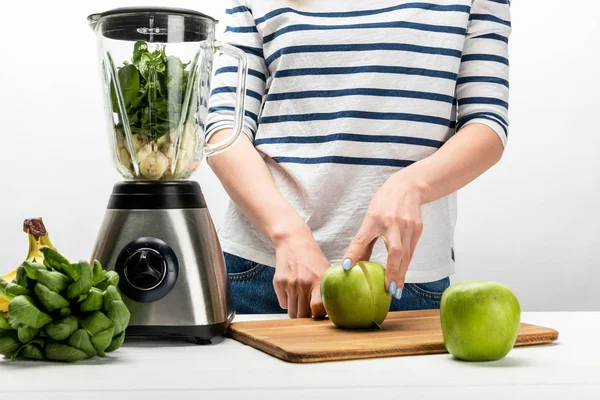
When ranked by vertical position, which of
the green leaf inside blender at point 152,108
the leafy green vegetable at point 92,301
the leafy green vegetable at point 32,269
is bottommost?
the leafy green vegetable at point 92,301

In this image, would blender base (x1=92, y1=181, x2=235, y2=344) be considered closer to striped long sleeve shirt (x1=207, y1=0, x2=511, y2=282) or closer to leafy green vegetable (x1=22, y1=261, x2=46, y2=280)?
leafy green vegetable (x1=22, y1=261, x2=46, y2=280)

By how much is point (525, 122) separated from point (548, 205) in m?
0.28

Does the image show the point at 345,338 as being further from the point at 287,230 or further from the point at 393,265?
the point at 287,230

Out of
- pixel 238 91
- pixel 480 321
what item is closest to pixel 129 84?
pixel 238 91

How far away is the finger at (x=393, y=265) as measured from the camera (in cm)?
98

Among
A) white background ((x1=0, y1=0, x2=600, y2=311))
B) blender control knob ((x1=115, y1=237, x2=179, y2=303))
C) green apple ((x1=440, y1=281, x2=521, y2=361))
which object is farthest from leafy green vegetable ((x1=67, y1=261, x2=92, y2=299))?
white background ((x1=0, y1=0, x2=600, y2=311))

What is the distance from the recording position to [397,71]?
50.7 inches

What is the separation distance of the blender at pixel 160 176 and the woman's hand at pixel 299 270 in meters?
0.14

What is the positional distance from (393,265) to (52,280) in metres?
0.42

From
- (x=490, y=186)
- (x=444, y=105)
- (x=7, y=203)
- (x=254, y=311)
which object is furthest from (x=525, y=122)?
(x=7, y=203)

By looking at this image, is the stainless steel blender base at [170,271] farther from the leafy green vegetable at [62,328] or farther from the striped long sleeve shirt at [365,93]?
the striped long sleeve shirt at [365,93]

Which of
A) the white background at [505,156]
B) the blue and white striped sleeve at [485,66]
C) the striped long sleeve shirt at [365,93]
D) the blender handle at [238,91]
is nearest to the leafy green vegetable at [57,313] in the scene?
the blender handle at [238,91]

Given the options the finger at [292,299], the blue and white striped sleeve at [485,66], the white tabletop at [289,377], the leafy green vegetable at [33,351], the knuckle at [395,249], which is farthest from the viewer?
the blue and white striped sleeve at [485,66]

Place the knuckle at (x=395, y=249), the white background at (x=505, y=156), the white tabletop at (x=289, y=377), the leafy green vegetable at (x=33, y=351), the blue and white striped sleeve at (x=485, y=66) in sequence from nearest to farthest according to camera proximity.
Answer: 1. the white tabletop at (x=289, y=377)
2. the leafy green vegetable at (x=33, y=351)
3. the knuckle at (x=395, y=249)
4. the blue and white striped sleeve at (x=485, y=66)
5. the white background at (x=505, y=156)
